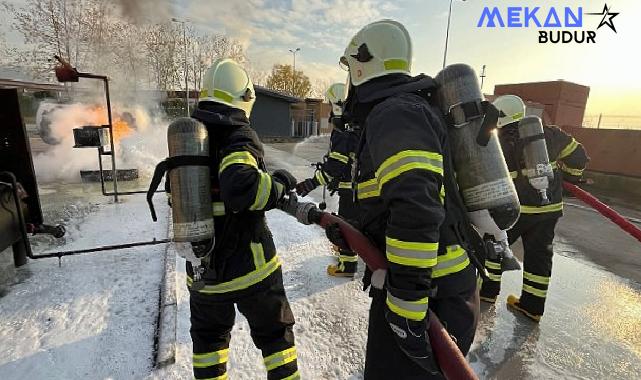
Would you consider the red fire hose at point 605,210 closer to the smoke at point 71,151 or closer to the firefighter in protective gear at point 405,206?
the firefighter in protective gear at point 405,206

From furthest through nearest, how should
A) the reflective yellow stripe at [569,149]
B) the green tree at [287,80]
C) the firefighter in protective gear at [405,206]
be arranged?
the green tree at [287,80], the reflective yellow stripe at [569,149], the firefighter in protective gear at [405,206]

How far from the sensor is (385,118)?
1.37m

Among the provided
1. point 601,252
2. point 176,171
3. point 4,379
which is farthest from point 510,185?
point 601,252

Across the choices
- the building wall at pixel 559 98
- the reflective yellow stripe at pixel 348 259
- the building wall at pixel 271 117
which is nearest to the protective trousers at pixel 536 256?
the reflective yellow stripe at pixel 348 259

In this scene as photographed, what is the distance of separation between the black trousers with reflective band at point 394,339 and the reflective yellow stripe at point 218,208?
1.02m

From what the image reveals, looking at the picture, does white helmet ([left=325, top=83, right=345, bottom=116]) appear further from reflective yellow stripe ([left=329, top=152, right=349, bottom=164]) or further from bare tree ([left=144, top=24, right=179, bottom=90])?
bare tree ([left=144, top=24, right=179, bottom=90])

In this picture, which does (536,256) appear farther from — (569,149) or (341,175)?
(341,175)

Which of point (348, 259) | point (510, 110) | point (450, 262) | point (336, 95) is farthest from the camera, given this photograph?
point (336, 95)

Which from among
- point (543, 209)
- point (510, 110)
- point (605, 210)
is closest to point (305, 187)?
point (510, 110)

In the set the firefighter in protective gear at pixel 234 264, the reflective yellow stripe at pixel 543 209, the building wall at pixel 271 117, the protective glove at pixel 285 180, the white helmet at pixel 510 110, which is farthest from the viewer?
the building wall at pixel 271 117

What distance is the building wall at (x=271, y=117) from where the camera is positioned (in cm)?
2816

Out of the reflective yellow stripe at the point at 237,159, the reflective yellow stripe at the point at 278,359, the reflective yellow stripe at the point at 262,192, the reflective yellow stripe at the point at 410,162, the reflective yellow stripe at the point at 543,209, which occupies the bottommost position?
the reflective yellow stripe at the point at 278,359

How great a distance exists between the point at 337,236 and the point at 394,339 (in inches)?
22.1

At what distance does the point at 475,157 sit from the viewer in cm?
151
